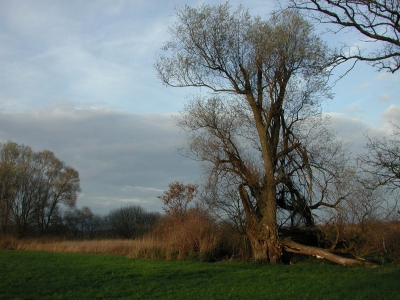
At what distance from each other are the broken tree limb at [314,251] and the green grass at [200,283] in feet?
3.33

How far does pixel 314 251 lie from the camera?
1916cm

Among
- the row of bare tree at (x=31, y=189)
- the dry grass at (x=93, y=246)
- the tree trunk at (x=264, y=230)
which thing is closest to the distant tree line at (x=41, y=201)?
the row of bare tree at (x=31, y=189)

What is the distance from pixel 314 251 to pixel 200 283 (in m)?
8.67

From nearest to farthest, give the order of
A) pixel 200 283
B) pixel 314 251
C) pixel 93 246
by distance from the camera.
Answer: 1. pixel 200 283
2. pixel 314 251
3. pixel 93 246

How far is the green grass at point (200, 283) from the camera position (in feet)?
34.1

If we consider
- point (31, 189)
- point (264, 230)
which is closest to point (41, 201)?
point (31, 189)

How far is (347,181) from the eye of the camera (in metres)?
18.7

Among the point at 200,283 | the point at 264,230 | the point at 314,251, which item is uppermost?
the point at 264,230

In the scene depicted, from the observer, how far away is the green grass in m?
10.4

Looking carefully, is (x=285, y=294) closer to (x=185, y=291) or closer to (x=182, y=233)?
(x=185, y=291)

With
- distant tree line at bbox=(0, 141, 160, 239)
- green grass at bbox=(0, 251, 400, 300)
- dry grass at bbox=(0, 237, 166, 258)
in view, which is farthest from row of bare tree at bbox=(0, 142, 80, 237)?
green grass at bbox=(0, 251, 400, 300)

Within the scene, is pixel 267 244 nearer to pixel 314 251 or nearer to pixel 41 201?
pixel 314 251

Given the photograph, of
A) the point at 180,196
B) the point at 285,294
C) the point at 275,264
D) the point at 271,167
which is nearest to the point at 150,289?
the point at 285,294

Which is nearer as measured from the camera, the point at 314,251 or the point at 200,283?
the point at 200,283
